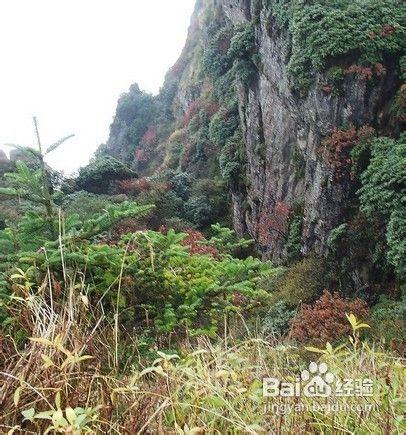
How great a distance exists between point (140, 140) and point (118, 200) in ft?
68.1

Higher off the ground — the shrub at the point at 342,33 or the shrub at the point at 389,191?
the shrub at the point at 342,33

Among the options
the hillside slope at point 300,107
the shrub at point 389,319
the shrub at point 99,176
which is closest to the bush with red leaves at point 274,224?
the hillside slope at point 300,107

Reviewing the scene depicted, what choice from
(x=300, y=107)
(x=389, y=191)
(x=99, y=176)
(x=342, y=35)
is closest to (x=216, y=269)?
(x=389, y=191)

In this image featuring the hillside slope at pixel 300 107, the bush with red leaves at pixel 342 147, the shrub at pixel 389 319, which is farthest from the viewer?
the hillside slope at pixel 300 107

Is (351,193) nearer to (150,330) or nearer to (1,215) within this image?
(150,330)

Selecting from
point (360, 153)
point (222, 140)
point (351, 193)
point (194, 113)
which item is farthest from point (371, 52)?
point (194, 113)

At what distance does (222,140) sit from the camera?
2534 centimetres

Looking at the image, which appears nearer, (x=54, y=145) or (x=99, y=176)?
(x=54, y=145)

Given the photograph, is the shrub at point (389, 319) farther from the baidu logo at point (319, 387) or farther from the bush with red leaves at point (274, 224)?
the baidu logo at point (319, 387)

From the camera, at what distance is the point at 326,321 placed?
37.1 ft

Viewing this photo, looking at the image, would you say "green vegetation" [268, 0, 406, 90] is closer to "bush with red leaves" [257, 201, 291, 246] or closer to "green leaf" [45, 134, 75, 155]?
"bush with red leaves" [257, 201, 291, 246]

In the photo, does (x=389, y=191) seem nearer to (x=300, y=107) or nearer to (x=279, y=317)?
(x=279, y=317)

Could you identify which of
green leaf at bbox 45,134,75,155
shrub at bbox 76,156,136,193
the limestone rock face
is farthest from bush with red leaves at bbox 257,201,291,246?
green leaf at bbox 45,134,75,155

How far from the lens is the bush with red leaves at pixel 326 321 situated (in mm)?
10641
